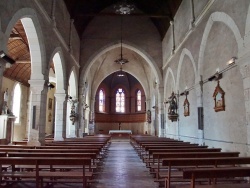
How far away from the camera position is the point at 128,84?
30.8 meters

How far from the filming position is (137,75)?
2517 centimetres

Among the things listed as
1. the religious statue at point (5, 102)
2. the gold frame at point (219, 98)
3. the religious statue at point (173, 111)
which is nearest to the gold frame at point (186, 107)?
the religious statue at point (173, 111)

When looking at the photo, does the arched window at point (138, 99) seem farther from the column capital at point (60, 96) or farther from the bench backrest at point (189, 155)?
the bench backrest at point (189, 155)

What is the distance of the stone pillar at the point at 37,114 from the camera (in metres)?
9.38

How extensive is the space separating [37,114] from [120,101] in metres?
21.5

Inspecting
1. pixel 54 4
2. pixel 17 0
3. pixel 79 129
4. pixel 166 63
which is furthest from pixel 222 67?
pixel 79 129

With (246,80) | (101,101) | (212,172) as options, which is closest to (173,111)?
(246,80)

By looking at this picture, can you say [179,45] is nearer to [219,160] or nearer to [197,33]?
[197,33]

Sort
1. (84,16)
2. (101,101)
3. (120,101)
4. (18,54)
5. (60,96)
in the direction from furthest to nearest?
(120,101) → (101,101) → (84,16) → (18,54) → (60,96)

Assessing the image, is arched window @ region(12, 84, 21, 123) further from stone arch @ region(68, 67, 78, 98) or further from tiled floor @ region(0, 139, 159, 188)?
tiled floor @ region(0, 139, 159, 188)

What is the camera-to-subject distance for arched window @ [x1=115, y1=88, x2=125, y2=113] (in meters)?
30.7

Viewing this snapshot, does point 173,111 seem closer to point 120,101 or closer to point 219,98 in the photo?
point 219,98

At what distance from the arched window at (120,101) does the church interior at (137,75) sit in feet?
20.6

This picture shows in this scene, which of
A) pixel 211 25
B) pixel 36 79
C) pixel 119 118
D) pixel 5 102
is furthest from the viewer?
pixel 119 118
